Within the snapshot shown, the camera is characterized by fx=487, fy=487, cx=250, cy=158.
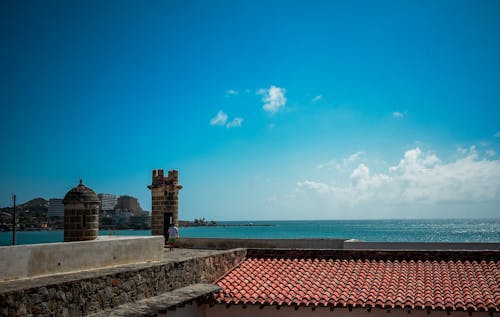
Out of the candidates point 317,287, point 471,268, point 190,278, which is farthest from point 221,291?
point 471,268

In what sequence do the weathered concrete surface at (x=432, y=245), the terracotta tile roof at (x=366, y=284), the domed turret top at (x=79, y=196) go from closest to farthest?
the domed turret top at (x=79, y=196) < the terracotta tile roof at (x=366, y=284) < the weathered concrete surface at (x=432, y=245)

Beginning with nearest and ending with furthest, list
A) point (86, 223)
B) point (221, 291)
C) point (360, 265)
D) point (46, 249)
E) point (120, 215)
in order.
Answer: point (46, 249), point (86, 223), point (221, 291), point (360, 265), point (120, 215)

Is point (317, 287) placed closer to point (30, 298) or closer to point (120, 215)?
point (30, 298)

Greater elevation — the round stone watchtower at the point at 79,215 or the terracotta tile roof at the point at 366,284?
the round stone watchtower at the point at 79,215

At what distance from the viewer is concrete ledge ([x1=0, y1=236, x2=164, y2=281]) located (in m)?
7.38

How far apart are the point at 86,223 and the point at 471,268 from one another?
9.39 m

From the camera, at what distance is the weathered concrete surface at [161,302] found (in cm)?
763

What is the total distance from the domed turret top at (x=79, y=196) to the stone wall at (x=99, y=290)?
2.18m

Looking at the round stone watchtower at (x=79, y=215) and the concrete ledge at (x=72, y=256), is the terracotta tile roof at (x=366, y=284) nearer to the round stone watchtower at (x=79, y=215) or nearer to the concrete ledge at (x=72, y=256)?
the concrete ledge at (x=72, y=256)

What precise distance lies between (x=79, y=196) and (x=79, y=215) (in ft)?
1.33

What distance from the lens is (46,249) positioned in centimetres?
805

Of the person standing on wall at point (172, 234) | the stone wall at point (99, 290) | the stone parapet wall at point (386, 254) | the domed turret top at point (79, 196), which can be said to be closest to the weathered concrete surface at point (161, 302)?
the stone wall at point (99, 290)

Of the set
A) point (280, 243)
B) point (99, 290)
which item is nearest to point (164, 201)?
point (280, 243)

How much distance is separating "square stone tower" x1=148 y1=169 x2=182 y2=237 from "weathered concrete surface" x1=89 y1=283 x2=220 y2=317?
26.6 ft
